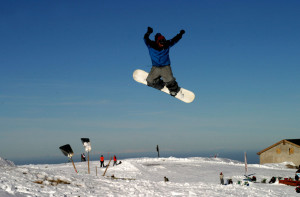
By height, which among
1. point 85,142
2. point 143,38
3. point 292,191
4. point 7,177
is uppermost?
point 143,38

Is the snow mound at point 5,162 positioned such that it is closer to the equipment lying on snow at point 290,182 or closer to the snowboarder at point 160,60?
the snowboarder at point 160,60

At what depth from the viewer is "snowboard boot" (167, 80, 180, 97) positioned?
817 cm

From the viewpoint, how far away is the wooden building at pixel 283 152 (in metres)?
41.9

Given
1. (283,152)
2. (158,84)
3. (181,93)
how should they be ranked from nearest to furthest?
(158,84) < (181,93) < (283,152)

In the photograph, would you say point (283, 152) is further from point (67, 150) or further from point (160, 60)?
point (160, 60)

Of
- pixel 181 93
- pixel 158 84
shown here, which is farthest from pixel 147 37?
pixel 181 93

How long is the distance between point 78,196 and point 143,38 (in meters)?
6.51

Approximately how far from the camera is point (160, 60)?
721 cm

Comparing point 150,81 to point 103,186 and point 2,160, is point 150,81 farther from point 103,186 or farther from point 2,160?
point 2,160

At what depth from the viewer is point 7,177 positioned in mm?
11102

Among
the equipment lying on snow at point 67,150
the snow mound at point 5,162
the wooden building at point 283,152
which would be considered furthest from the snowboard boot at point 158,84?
the wooden building at point 283,152

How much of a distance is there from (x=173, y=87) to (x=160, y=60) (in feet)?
4.53

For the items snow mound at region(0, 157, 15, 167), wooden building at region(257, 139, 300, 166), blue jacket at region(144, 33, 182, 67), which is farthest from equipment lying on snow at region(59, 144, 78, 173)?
wooden building at region(257, 139, 300, 166)

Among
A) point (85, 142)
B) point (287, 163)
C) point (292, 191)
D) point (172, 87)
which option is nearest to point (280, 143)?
point (287, 163)
